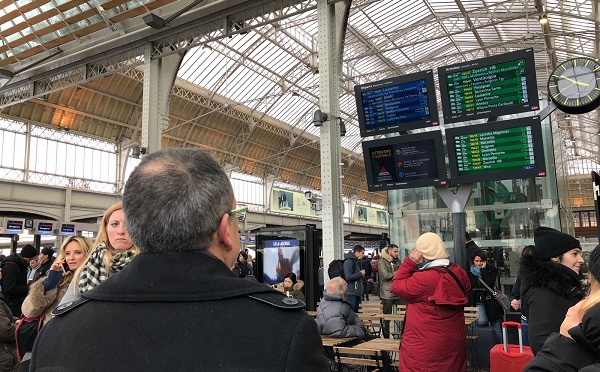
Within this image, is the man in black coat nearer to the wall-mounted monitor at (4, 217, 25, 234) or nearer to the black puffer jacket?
the black puffer jacket

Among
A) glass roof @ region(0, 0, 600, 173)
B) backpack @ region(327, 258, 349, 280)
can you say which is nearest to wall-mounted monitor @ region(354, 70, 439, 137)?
backpack @ region(327, 258, 349, 280)

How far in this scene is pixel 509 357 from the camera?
178 inches

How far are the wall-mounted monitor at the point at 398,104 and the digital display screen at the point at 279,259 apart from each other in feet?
13.2

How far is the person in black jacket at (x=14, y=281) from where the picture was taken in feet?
20.8

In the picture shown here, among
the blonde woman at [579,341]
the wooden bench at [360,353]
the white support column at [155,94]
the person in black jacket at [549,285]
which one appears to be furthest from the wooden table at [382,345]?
the white support column at [155,94]

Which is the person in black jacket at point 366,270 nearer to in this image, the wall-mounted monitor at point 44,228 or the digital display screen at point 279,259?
the digital display screen at point 279,259

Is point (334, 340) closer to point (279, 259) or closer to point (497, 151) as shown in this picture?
point (497, 151)

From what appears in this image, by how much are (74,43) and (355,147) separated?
3106 centimetres

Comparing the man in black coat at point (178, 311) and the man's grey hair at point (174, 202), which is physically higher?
the man's grey hair at point (174, 202)

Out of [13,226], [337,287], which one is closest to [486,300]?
[337,287]

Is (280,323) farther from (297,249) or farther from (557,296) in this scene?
(297,249)

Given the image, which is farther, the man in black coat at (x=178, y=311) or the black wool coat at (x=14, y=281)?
the black wool coat at (x=14, y=281)

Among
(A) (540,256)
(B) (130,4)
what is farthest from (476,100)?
(B) (130,4)

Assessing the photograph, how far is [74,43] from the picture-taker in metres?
10.6
